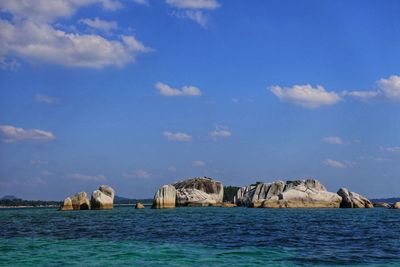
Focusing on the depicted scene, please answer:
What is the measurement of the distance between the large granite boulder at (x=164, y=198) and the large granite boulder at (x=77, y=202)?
53.8 feet

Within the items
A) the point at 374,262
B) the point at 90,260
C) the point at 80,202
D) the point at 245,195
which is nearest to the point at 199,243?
the point at 90,260

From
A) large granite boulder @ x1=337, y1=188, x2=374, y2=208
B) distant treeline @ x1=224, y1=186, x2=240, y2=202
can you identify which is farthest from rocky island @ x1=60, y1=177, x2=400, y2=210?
distant treeline @ x1=224, y1=186, x2=240, y2=202

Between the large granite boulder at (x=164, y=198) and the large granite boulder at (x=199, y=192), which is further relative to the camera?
the large granite boulder at (x=199, y=192)

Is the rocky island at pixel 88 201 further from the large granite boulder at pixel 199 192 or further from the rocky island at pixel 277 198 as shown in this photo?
the large granite boulder at pixel 199 192

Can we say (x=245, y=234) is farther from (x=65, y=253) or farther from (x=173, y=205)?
(x=173, y=205)

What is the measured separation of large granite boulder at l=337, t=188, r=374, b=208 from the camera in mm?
104062

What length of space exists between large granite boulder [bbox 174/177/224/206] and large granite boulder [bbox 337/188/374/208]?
121 feet

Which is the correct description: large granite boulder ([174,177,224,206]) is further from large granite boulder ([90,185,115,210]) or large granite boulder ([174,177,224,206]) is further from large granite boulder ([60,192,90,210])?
large granite boulder ([60,192,90,210])

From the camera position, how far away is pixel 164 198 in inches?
4409

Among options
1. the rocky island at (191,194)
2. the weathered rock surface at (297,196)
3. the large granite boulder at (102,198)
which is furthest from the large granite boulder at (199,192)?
the large granite boulder at (102,198)

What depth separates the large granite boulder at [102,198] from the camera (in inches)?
3991

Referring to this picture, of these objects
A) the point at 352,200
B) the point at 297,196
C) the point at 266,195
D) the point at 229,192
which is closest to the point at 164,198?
the point at 266,195

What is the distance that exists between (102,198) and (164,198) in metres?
15.7

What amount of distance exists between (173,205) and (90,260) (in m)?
92.3
